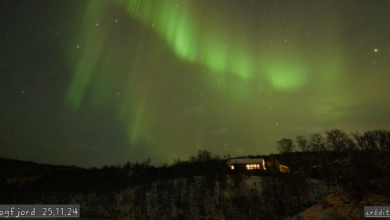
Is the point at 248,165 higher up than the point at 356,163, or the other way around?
the point at 356,163

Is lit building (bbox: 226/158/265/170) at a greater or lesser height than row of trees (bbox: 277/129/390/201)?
lesser

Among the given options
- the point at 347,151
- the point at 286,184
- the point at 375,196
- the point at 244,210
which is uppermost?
the point at 347,151

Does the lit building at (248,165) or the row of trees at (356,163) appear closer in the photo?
the row of trees at (356,163)

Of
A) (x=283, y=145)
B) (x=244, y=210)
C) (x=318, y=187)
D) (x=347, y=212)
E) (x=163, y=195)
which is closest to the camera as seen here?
(x=347, y=212)

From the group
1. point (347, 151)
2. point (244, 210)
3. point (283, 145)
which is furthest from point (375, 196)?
point (283, 145)

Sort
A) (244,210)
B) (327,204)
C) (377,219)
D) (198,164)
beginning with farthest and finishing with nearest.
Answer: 1. (198,164)
2. (244,210)
3. (327,204)
4. (377,219)

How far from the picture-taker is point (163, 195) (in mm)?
35938

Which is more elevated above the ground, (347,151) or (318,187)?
(347,151)

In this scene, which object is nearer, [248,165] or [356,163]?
[356,163]

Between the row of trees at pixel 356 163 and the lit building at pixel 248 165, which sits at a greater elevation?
the row of trees at pixel 356 163

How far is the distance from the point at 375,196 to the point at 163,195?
2799 cm

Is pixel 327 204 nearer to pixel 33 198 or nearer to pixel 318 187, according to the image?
pixel 318 187

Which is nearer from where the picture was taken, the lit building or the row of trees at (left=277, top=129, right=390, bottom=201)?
the row of trees at (left=277, top=129, right=390, bottom=201)

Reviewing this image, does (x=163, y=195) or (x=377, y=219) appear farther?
(x=163, y=195)
